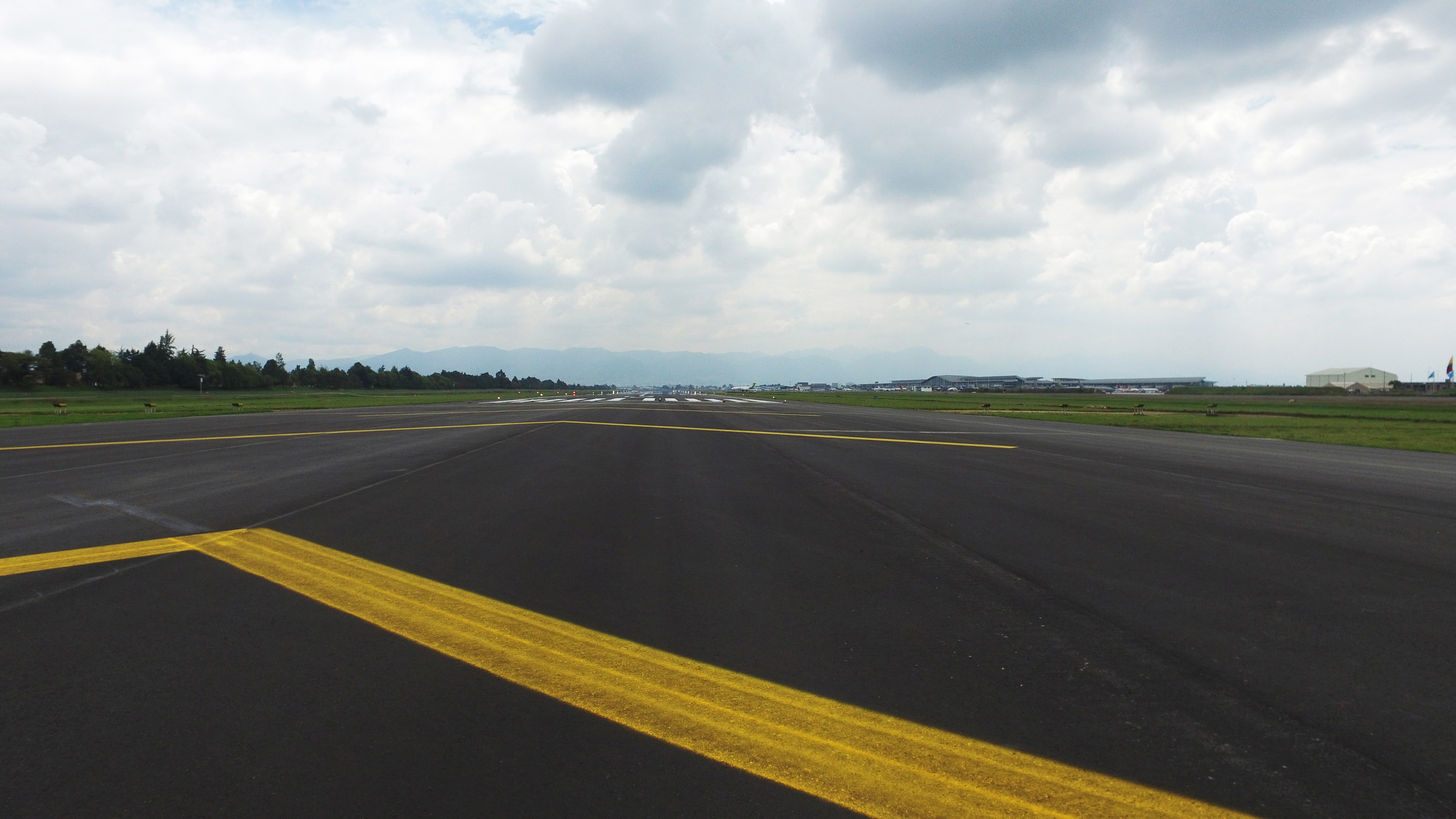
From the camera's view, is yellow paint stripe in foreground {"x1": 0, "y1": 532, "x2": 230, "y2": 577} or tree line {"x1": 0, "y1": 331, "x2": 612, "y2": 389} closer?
yellow paint stripe in foreground {"x1": 0, "y1": 532, "x2": 230, "y2": 577}

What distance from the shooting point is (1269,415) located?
129 feet

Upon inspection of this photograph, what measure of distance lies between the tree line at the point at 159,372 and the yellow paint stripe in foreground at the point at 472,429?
207ft

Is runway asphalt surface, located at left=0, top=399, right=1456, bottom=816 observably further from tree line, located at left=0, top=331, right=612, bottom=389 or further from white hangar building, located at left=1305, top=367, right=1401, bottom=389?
white hangar building, located at left=1305, top=367, right=1401, bottom=389

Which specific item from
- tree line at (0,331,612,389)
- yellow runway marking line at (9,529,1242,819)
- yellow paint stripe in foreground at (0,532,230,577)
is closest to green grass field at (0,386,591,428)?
tree line at (0,331,612,389)

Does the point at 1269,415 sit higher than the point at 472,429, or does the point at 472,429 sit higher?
the point at 472,429

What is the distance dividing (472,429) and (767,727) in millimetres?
20983

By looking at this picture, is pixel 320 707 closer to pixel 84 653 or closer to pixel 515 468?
pixel 84 653

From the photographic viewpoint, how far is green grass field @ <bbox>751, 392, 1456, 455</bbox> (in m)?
22.5

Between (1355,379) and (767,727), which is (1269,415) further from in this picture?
(1355,379)

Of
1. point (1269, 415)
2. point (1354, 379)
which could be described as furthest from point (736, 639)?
point (1354, 379)

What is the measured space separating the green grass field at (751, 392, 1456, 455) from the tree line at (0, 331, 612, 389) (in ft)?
255

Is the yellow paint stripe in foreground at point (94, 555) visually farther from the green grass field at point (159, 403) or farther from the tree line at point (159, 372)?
the tree line at point (159, 372)

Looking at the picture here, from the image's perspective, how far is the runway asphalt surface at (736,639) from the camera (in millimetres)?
2529

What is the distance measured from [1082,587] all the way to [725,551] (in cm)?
284
